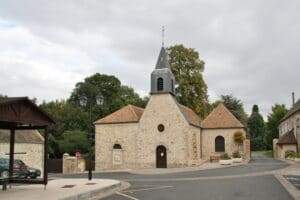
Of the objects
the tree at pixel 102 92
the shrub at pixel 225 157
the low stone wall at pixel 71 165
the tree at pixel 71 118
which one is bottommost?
the low stone wall at pixel 71 165

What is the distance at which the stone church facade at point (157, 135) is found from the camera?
42531 mm

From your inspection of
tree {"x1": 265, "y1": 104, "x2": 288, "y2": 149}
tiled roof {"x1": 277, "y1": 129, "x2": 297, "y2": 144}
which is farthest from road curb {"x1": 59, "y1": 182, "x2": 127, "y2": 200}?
tree {"x1": 265, "y1": 104, "x2": 288, "y2": 149}

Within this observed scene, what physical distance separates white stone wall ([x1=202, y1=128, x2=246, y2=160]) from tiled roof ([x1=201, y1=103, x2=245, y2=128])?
44 cm

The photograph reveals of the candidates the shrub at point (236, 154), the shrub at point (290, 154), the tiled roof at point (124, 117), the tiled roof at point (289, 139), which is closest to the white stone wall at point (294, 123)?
the tiled roof at point (289, 139)

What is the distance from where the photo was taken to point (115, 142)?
147 feet

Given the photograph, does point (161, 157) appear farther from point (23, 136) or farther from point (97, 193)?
point (97, 193)

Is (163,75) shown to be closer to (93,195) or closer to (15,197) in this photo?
(93,195)

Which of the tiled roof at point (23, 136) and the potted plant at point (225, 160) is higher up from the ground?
the tiled roof at point (23, 136)

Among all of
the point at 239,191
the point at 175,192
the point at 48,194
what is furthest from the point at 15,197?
the point at 239,191

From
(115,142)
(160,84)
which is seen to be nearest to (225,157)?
(160,84)

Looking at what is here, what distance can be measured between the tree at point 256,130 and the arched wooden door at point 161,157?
57.1 m

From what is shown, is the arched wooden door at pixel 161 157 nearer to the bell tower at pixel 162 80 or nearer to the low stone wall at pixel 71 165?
the bell tower at pixel 162 80

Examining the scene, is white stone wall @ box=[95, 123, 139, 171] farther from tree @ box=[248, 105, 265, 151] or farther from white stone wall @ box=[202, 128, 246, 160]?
tree @ box=[248, 105, 265, 151]

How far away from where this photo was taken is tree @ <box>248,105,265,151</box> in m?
96.2
